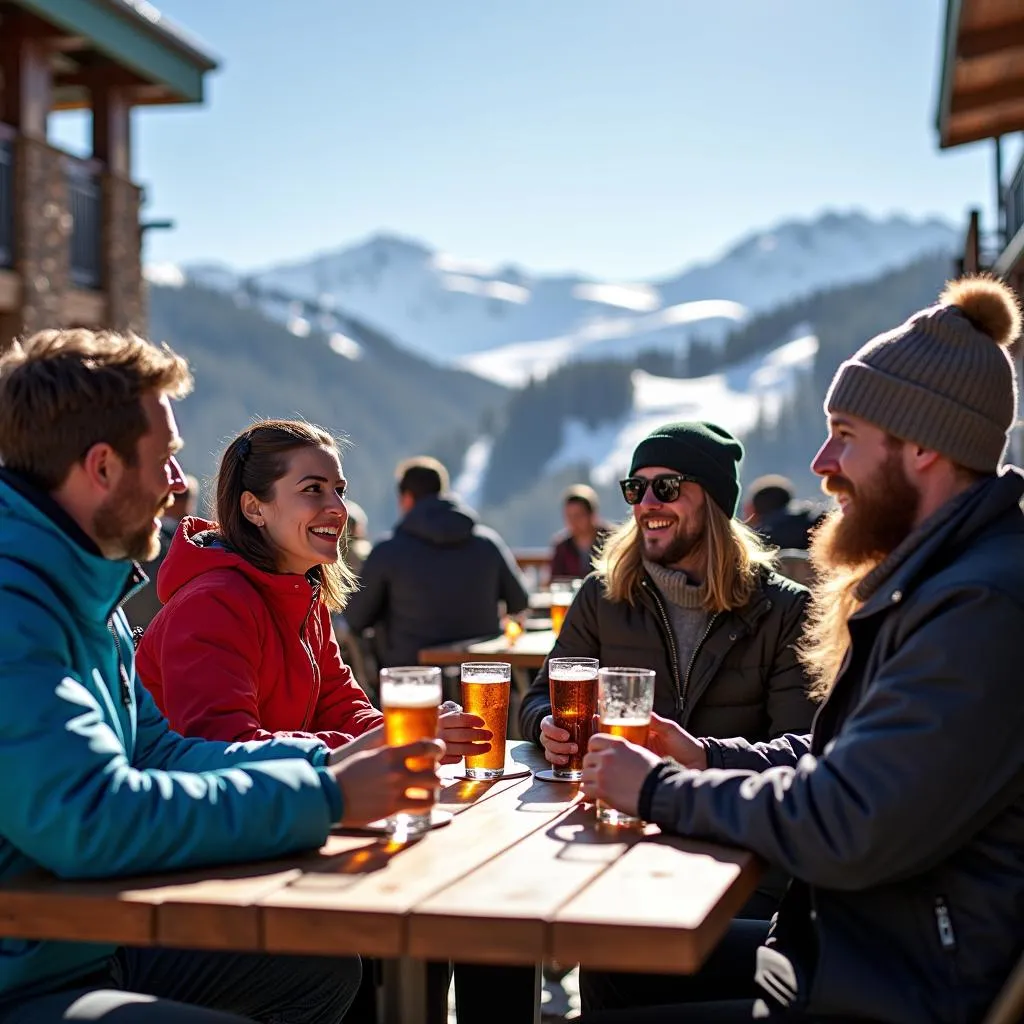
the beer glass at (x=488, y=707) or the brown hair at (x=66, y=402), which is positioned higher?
the brown hair at (x=66, y=402)

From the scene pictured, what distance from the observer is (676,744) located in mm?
Result: 2352

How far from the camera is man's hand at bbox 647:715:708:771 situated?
235cm

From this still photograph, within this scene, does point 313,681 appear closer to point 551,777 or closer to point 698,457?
point 551,777

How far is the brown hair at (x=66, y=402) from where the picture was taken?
6.19 ft

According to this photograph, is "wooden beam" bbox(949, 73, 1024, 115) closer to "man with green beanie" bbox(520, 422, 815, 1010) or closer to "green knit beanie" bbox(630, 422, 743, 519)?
"green knit beanie" bbox(630, 422, 743, 519)

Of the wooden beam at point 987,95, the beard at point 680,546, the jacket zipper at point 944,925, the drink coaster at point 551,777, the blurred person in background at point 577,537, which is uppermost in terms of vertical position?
the wooden beam at point 987,95

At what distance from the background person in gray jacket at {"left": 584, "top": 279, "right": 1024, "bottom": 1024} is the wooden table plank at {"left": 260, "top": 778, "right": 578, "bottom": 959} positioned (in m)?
0.21

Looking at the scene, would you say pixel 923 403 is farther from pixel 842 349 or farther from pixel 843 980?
pixel 842 349

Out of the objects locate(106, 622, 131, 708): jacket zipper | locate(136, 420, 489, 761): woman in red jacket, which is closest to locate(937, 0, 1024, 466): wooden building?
locate(136, 420, 489, 761): woman in red jacket

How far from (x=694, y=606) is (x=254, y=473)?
1.12 metres

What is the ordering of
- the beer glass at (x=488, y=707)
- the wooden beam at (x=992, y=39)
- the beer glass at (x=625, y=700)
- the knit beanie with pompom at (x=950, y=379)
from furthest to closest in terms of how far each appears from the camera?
1. the wooden beam at (x=992, y=39)
2. the beer glass at (x=488, y=707)
3. the beer glass at (x=625, y=700)
4. the knit beanie with pompom at (x=950, y=379)

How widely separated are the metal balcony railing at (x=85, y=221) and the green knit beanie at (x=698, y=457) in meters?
10.7

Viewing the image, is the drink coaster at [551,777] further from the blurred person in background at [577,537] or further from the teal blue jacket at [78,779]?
the blurred person in background at [577,537]

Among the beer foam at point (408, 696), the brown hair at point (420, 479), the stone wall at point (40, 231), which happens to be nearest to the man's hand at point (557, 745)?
the beer foam at point (408, 696)
